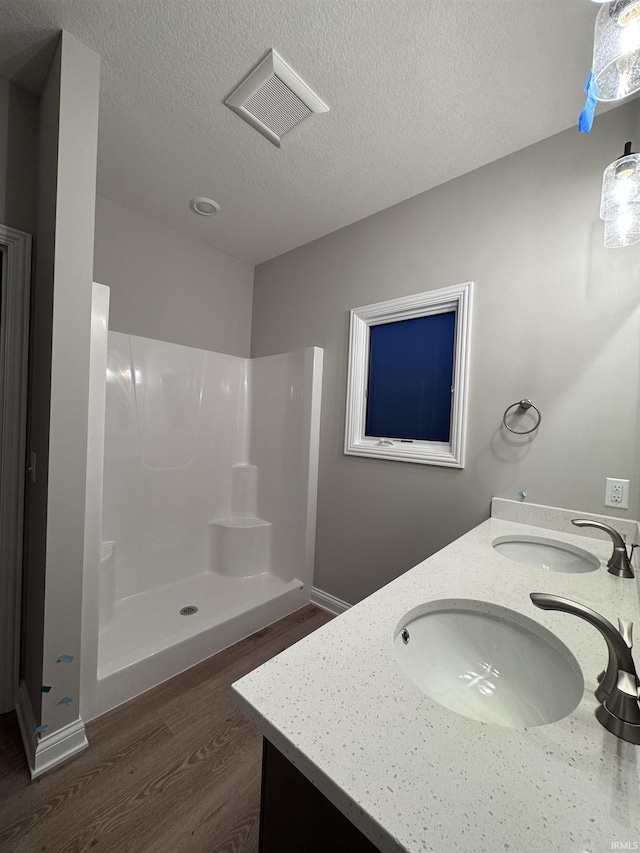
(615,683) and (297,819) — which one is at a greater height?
(615,683)

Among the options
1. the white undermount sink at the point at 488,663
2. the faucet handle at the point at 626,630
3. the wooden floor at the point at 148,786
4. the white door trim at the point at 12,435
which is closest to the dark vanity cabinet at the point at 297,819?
the white undermount sink at the point at 488,663

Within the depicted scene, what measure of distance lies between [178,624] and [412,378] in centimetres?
198

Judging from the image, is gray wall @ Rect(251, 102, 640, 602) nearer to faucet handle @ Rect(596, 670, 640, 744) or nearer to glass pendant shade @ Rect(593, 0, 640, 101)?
glass pendant shade @ Rect(593, 0, 640, 101)

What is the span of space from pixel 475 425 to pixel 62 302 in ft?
5.92

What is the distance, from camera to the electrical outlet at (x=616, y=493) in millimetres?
1334

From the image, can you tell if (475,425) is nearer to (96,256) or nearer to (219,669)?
(219,669)

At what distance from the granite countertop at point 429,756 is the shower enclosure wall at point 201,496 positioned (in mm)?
1440

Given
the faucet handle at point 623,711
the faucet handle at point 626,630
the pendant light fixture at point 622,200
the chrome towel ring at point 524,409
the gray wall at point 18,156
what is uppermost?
the gray wall at point 18,156

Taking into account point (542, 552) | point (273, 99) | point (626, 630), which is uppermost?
point (273, 99)

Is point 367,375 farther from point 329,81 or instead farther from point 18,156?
point 18,156

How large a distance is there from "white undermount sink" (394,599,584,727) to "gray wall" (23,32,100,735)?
122cm

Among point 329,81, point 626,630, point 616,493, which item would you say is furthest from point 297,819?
point 329,81

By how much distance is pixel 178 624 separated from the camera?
6.59ft

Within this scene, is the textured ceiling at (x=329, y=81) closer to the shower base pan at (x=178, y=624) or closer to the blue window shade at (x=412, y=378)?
the blue window shade at (x=412, y=378)
